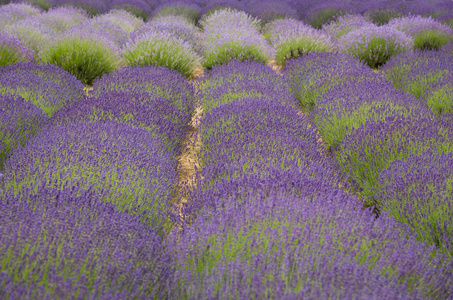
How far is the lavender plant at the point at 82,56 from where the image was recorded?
538cm

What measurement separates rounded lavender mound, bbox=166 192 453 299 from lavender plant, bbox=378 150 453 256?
0.78 ft

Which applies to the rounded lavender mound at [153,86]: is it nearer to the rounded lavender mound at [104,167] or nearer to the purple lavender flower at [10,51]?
the rounded lavender mound at [104,167]

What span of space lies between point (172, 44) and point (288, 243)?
206 inches

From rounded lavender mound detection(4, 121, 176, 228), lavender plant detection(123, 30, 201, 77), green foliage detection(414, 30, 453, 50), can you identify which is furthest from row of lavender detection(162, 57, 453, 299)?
green foliage detection(414, 30, 453, 50)

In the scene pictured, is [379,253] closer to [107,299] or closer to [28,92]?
[107,299]

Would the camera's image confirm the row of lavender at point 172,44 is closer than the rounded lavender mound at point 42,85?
No

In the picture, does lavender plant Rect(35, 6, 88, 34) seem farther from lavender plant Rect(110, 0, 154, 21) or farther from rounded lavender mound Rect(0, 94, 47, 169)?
rounded lavender mound Rect(0, 94, 47, 169)

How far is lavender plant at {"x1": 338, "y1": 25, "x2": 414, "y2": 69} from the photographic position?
6.62 meters

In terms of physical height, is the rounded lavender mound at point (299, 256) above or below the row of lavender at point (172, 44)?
above

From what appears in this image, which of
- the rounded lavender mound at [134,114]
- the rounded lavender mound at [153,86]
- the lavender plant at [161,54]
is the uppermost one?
the rounded lavender mound at [134,114]

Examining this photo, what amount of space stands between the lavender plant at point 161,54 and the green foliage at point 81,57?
480mm

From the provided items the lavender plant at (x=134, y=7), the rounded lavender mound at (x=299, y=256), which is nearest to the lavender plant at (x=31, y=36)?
the rounded lavender mound at (x=299, y=256)

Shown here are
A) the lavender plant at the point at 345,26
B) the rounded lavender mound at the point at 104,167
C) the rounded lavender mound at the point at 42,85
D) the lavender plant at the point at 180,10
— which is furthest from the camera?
the lavender plant at the point at 180,10

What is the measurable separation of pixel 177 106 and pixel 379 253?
284cm
